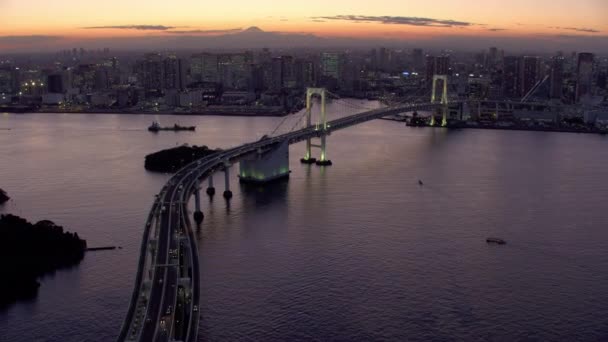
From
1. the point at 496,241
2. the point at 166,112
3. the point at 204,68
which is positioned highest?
the point at 204,68

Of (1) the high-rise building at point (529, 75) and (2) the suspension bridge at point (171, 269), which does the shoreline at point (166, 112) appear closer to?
(1) the high-rise building at point (529, 75)

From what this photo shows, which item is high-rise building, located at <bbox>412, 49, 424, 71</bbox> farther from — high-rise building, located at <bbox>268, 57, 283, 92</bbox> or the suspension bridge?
the suspension bridge

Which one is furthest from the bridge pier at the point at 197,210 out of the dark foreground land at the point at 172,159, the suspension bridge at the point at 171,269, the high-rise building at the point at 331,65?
the high-rise building at the point at 331,65

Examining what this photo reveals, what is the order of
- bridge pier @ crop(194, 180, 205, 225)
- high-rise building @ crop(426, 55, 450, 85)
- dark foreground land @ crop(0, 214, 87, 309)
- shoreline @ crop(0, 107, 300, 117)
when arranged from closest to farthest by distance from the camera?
dark foreground land @ crop(0, 214, 87, 309)
bridge pier @ crop(194, 180, 205, 225)
shoreline @ crop(0, 107, 300, 117)
high-rise building @ crop(426, 55, 450, 85)

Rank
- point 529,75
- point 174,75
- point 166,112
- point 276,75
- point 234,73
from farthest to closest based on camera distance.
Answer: point 234,73
point 276,75
point 174,75
point 529,75
point 166,112

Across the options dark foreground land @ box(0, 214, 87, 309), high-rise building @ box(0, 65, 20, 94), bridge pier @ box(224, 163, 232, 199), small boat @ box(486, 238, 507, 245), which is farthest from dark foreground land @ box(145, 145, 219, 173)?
high-rise building @ box(0, 65, 20, 94)

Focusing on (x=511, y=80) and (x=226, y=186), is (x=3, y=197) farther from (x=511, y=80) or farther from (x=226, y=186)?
(x=511, y=80)

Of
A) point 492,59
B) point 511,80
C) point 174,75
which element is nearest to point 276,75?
point 174,75
